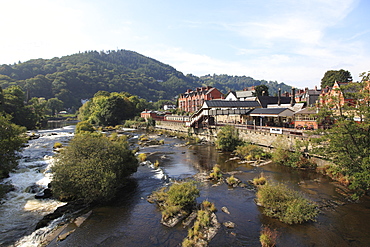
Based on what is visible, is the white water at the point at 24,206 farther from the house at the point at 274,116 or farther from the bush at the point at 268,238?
the house at the point at 274,116

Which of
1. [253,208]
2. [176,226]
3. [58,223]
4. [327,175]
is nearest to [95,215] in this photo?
[58,223]

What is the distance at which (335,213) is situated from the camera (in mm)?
14797

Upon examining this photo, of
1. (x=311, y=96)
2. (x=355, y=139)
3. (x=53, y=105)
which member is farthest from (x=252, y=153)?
(x=53, y=105)

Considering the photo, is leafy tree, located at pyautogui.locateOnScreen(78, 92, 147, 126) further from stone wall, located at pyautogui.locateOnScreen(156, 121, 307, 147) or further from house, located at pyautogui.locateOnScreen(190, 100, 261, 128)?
house, located at pyautogui.locateOnScreen(190, 100, 261, 128)

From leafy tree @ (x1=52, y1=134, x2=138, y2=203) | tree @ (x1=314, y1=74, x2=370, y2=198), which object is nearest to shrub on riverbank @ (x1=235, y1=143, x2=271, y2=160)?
tree @ (x1=314, y1=74, x2=370, y2=198)

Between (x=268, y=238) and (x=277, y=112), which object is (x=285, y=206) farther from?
Result: (x=277, y=112)

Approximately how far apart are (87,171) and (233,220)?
11.5m

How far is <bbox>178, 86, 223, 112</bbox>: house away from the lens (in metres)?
82.2

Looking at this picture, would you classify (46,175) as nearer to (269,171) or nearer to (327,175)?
(269,171)

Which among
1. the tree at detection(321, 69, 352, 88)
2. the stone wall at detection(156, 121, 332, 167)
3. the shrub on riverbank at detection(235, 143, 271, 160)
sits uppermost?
the tree at detection(321, 69, 352, 88)

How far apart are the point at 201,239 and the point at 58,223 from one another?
9.72 meters

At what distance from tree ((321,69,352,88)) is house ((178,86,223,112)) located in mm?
36050

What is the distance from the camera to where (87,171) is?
54.2 feet

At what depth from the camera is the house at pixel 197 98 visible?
82200mm
